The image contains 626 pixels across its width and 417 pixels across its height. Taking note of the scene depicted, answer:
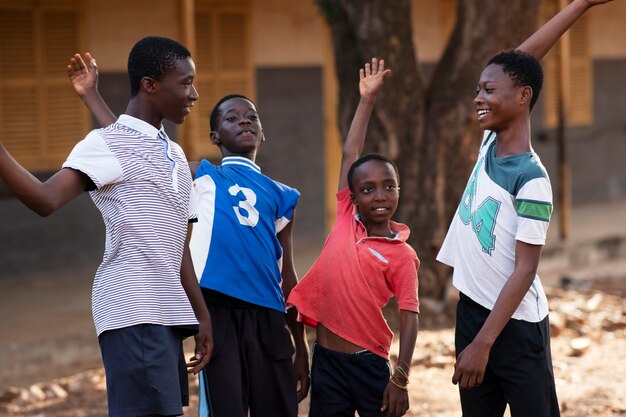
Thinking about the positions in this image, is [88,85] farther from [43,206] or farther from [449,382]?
[449,382]

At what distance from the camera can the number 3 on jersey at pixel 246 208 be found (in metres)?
3.88

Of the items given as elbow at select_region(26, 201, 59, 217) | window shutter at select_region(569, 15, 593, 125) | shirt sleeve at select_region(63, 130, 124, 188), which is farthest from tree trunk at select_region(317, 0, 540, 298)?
window shutter at select_region(569, 15, 593, 125)

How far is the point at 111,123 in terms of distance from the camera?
361 cm

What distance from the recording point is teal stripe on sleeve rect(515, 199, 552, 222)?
3.37 metres

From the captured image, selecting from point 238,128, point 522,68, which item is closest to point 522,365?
point 522,68

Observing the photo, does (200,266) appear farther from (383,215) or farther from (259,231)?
(383,215)

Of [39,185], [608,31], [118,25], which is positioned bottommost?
[39,185]

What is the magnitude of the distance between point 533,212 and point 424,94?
4303 mm

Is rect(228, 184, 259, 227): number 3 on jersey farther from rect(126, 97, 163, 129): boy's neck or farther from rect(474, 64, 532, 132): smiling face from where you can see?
rect(474, 64, 532, 132): smiling face

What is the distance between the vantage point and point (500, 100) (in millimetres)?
3492

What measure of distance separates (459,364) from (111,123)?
1391 millimetres

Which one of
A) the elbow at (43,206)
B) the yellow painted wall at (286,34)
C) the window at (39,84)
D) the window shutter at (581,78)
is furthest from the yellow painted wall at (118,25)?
the window shutter at (581,78)

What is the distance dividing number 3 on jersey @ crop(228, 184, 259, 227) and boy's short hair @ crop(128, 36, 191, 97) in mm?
597

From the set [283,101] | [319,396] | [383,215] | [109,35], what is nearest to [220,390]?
[319,396]
